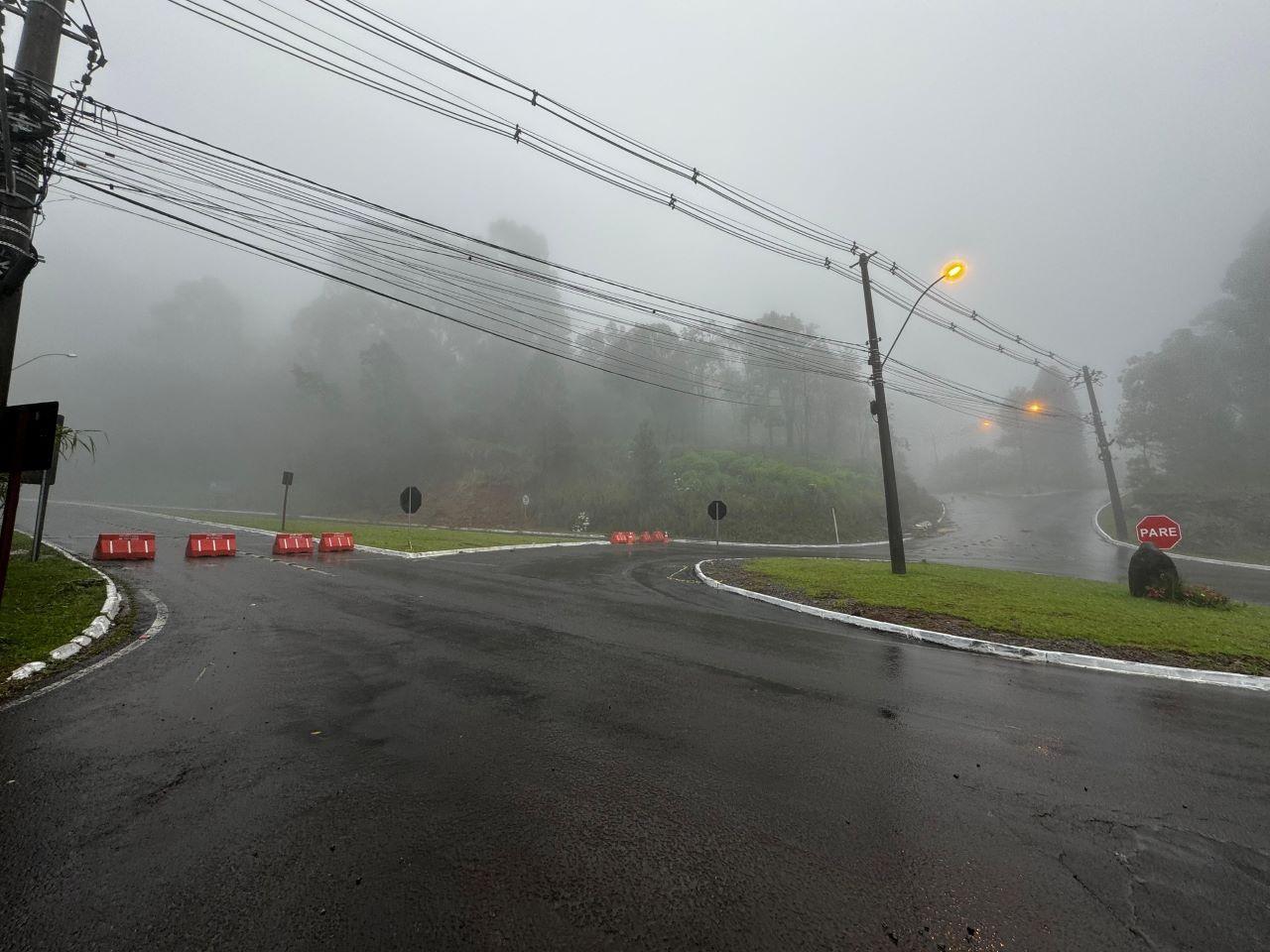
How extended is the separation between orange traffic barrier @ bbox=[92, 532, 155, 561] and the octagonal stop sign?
80.1 ft

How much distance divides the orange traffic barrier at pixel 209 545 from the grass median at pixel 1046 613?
14.9 m

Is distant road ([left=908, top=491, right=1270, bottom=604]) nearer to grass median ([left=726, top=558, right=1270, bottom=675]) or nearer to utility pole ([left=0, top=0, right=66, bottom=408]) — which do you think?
grass median ([left=726, top=558, right=1270, bottom=675])

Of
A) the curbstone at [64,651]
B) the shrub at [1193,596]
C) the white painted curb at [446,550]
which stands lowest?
the shrub at [1193,596]

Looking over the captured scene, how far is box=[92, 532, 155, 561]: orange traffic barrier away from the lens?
1402 cm

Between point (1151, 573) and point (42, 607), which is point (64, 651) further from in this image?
point (1151, 573)

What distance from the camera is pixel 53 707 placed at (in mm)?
4406

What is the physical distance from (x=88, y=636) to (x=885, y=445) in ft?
55.5

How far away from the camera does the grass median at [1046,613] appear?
7.79 m

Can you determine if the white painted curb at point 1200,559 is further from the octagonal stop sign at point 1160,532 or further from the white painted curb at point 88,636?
the white painted curb at point 88,636

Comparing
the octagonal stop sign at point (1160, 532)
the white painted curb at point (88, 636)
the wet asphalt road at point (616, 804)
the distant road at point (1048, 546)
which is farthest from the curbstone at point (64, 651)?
the distant road at point (1048, 546)

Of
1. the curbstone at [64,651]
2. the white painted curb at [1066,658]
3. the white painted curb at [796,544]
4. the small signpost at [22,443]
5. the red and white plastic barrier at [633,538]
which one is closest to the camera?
the small signpost at [22,443]

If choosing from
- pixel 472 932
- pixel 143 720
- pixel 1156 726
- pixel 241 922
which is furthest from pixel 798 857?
pixel 143 720

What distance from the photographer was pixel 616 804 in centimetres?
312

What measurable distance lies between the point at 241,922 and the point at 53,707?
4.03 meters
